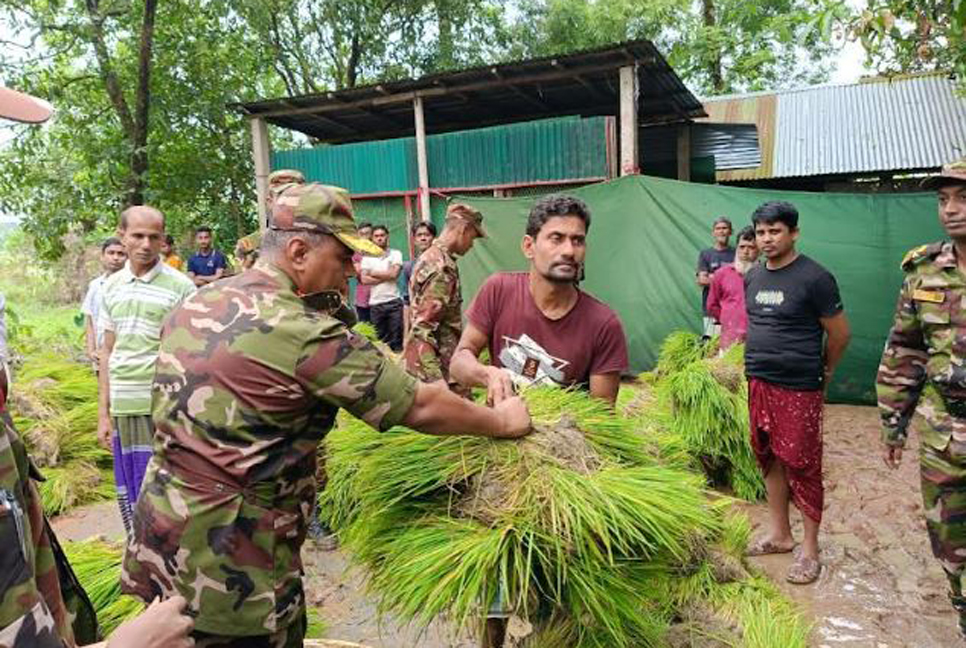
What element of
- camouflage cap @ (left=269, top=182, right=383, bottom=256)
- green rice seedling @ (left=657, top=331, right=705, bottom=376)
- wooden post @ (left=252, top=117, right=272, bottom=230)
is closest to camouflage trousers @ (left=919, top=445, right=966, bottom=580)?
camouflage cap @ (left=269, top=182, right=383, bottom=256)

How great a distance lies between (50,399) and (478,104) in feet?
20.7

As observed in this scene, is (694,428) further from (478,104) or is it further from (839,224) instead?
(478,104)

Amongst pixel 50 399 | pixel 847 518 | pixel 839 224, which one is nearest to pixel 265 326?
pixel 847 518

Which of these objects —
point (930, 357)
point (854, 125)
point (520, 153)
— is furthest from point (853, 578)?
point (854, 125)

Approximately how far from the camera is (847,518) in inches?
160

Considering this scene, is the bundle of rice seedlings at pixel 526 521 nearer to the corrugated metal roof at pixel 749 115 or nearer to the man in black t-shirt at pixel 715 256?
the man in black t-shirt at pixel 715 256

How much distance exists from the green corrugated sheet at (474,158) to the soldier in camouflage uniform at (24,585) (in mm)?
7147

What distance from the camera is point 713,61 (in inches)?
707

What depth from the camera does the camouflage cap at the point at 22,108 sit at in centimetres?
101

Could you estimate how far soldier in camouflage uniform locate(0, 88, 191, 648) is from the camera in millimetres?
913

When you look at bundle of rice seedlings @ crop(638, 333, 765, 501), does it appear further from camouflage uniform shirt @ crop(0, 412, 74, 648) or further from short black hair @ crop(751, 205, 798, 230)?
camouflage uniform shirt @ crop(0, 412, 74, 648)

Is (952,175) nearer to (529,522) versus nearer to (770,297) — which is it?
(770,297)

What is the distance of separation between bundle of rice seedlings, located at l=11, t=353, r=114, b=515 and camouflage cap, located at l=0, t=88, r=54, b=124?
13.7ft

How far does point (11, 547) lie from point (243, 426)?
22.4 inches
